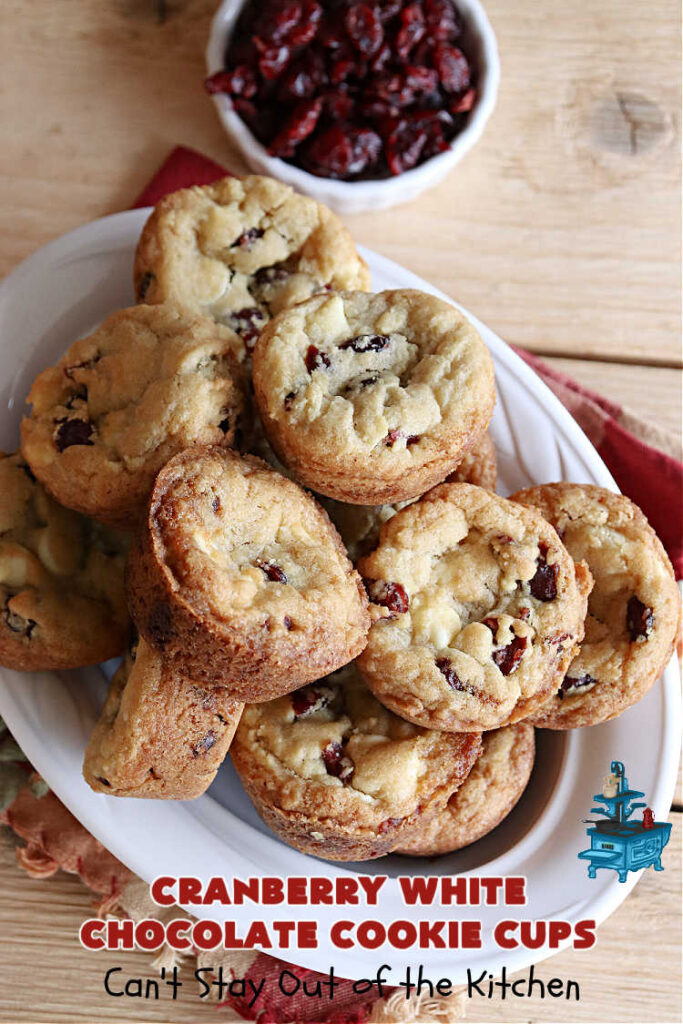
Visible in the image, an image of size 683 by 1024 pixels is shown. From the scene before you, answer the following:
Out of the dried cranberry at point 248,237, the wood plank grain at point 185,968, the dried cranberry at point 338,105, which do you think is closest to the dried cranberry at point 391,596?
the dried cranberry at point 248,237

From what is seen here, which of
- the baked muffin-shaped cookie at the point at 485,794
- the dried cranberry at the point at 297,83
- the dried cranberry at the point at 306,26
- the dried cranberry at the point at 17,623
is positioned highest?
the dried cranberry at the point at 306,26

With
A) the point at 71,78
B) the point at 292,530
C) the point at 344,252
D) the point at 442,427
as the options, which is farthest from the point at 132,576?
the point at 71,78

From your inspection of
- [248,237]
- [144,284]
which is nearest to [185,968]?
[144,284]

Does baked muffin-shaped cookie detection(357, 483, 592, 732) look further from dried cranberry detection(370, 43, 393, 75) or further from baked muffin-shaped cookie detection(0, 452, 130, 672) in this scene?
dried cranberry detection(370, 43, 393, 75)

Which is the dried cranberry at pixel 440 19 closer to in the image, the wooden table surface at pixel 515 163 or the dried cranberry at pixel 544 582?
the wooden table surface at pixel 515 163

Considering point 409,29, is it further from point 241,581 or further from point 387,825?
point 387,825

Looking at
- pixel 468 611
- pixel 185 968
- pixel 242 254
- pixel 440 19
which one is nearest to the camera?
pixel 468 611
